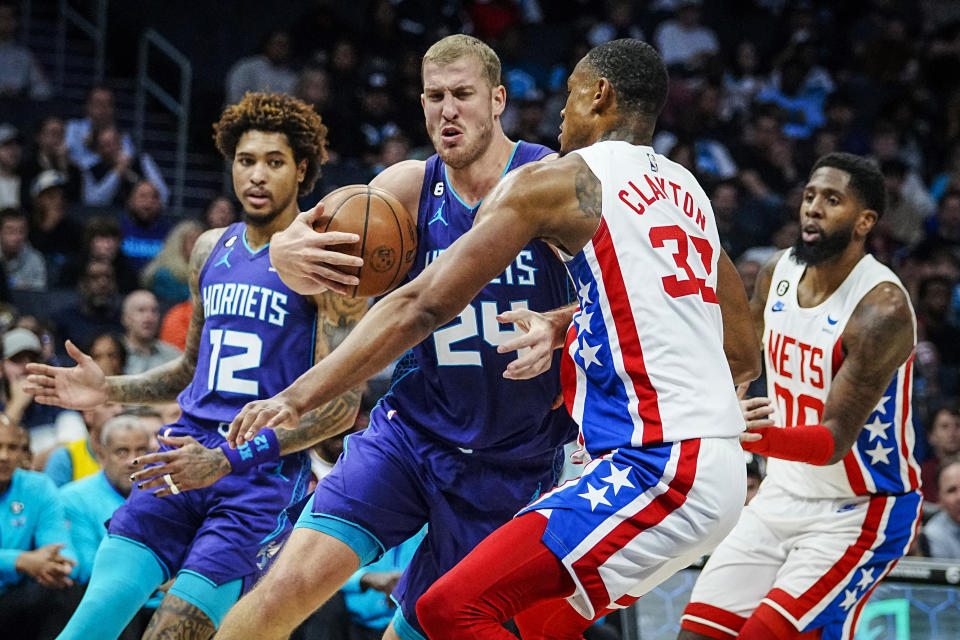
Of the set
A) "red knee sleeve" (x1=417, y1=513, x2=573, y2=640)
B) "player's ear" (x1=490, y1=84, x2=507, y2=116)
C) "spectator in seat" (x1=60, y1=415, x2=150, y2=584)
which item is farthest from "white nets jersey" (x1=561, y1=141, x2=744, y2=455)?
"spectator in seat" (x1=60, y1=415, x2=150, y2=584)

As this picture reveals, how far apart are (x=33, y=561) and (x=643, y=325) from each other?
3714mm

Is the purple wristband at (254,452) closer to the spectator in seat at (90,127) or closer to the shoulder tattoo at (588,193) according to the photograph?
the shoulder tattoo at (588,193)

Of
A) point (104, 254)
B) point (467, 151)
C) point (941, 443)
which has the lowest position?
point (941, 443)

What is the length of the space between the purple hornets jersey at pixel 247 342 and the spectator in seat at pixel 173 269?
13.9ft

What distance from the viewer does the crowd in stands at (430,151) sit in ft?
23.9

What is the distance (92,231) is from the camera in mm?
8672

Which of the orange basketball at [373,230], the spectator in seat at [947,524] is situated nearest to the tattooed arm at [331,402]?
the orange basketball at [373,230]

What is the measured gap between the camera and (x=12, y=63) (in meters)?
10.6

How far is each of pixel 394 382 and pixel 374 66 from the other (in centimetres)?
813

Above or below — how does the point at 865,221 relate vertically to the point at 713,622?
above

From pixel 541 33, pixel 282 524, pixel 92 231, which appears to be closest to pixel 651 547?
pixel 282 524

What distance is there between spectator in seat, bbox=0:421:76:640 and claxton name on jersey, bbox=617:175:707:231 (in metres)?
3.64

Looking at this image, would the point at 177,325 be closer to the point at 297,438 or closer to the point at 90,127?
the point at 90,127

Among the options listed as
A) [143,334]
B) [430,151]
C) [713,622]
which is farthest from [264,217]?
[430,151]
